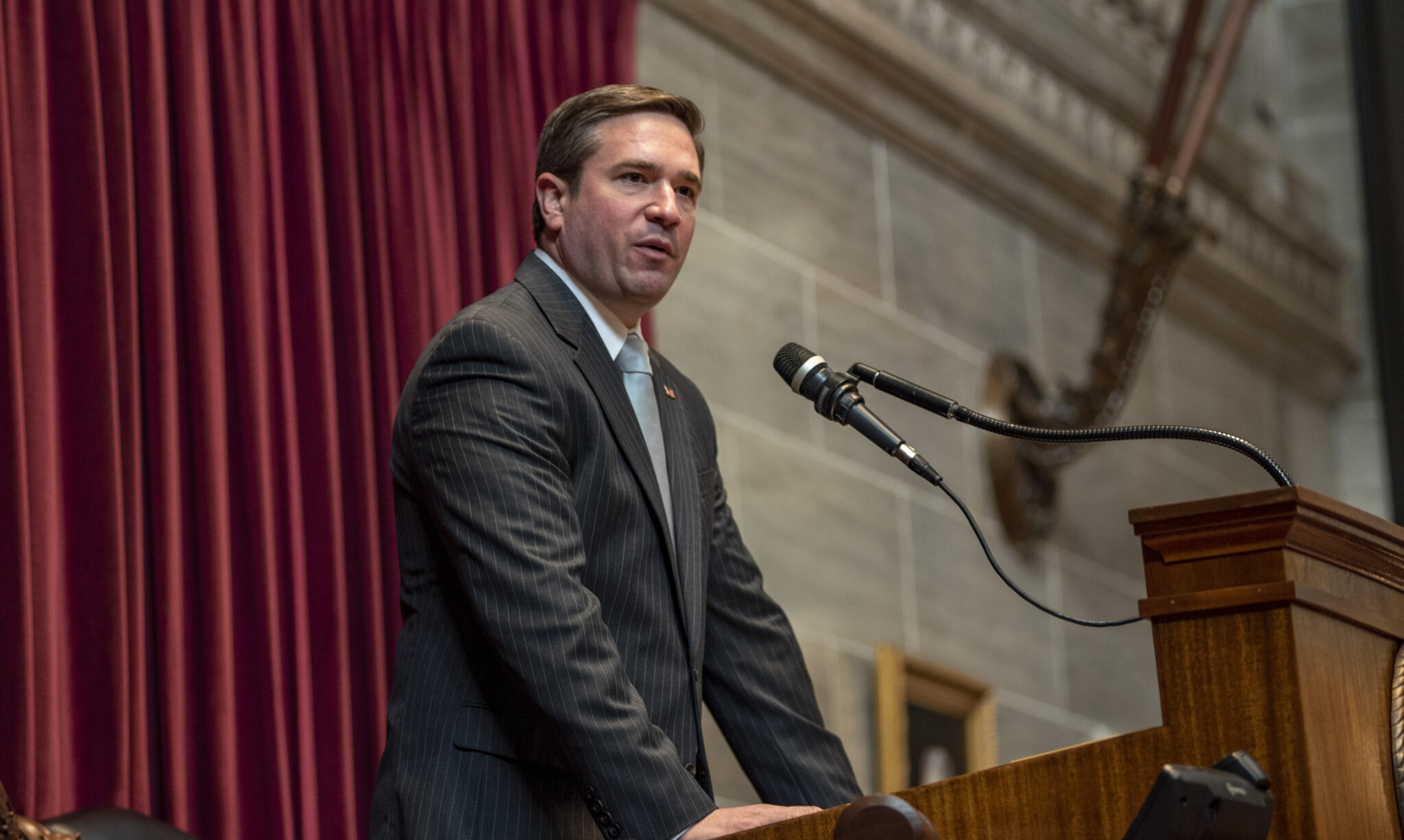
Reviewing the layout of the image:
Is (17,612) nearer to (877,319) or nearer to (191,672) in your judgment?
(191,672)

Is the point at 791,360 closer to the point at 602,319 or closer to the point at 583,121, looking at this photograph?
the point at 602,319

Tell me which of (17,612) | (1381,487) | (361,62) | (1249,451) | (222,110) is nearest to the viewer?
(1249,451)

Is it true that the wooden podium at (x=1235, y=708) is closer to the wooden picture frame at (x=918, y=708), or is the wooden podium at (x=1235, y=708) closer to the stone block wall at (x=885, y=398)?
the stone block wall at (x=885, y=398)

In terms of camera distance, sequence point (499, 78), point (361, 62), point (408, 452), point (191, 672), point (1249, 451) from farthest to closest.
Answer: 1. point (499, 78)
2. point (361, 62)
3. point (191, 672)
4. point (408, 452)
5. point (1249, 451)

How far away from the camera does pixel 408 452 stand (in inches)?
111

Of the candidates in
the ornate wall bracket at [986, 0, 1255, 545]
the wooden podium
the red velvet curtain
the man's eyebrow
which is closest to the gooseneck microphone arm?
the wooden podium

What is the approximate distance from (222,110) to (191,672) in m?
1.17

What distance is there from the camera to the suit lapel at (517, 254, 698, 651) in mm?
2871

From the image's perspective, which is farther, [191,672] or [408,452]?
[191,672]

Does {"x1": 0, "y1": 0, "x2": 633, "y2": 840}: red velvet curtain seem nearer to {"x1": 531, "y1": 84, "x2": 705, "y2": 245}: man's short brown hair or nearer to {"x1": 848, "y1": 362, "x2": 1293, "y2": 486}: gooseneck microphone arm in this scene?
{"x1": 531, "y1": 84, "x2": 705, "y2": 245}: man's short brown hair

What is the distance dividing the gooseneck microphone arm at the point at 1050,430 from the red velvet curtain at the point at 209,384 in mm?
1503

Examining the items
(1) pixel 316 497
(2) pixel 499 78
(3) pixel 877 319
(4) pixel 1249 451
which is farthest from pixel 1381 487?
(4) pixel 1249 451

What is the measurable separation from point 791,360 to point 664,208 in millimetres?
447

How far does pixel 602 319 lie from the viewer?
308 centimetres
